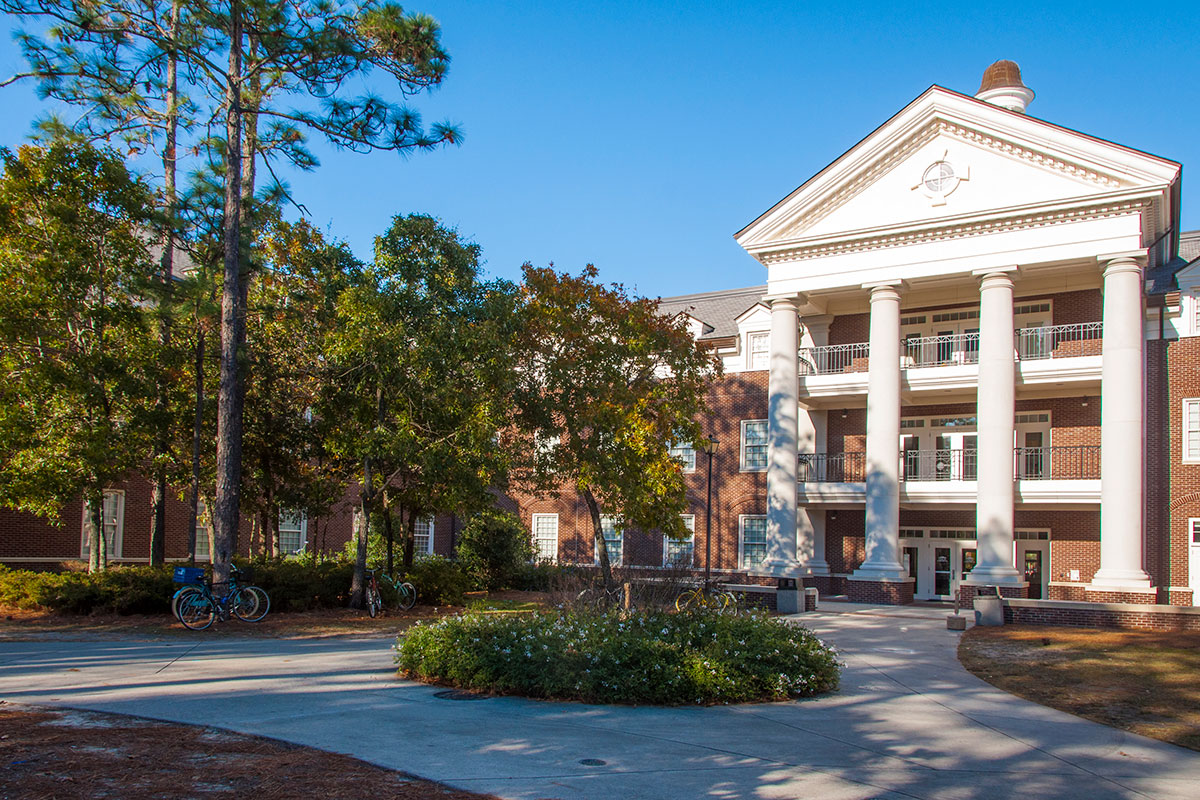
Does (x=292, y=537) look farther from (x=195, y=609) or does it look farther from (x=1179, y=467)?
(x=1179, y=467)

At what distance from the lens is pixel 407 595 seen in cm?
2253

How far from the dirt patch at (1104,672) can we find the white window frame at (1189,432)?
8.34 meters

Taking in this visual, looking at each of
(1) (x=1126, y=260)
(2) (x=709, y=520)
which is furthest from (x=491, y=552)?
(1) (x=1126, y=260)

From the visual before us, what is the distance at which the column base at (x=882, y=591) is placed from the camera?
27359 mm

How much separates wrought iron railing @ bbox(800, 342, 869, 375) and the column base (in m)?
7.41

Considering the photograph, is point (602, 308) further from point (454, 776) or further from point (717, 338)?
point (454, 776)

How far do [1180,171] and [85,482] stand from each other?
28094 millimetres

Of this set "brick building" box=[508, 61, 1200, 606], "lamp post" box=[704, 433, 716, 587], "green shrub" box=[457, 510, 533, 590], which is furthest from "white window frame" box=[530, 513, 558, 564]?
"brick building" box=[508, 61, 1200, 606]

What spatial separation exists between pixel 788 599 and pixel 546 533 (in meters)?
15.8

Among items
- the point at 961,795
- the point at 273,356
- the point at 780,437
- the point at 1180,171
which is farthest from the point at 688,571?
the point at 1180,171

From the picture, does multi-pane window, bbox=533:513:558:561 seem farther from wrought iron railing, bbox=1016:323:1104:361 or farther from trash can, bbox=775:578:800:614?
wrought iron railing, bbox=1016:323:1104:361

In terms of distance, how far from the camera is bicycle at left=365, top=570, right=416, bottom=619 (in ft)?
68.4

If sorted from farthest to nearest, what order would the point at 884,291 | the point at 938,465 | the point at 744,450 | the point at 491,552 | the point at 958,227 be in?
the point at 744,450 < the point at 491,552 < the point at 938,465 < the point at 884,291 < the point at 958,227

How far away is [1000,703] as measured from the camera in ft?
37.9
